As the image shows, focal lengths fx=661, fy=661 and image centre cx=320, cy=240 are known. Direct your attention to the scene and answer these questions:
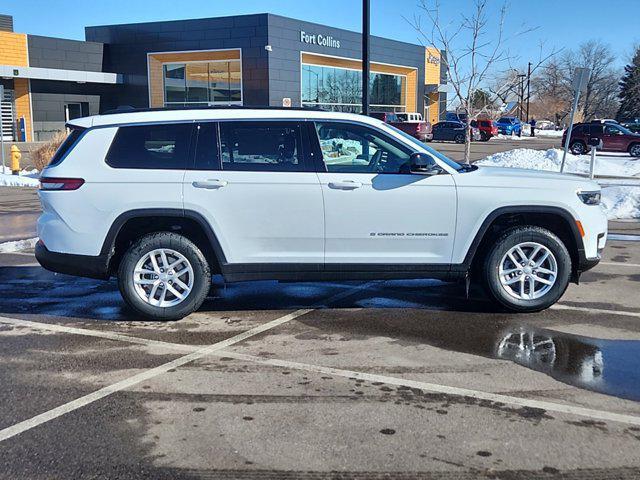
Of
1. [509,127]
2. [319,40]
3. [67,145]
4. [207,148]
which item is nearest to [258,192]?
[207,148]

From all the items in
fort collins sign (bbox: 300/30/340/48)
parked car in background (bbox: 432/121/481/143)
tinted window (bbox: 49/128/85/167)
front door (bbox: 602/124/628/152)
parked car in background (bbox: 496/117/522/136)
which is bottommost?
tinted window (bbox: 49/128/85/167)

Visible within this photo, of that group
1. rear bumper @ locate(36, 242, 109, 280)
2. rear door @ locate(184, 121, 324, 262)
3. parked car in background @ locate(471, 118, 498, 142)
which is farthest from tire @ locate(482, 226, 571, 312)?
parked car in background @ locate(471, 118, 498, 142)

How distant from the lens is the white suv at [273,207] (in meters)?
6.06

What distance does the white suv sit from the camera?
19.9ft

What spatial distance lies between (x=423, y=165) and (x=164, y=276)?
262cm

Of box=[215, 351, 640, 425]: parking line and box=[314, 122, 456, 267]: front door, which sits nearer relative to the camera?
box=[215, 351, 640, 425]: parking line

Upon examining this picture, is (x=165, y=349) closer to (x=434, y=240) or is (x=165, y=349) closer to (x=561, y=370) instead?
(x=434, y=240)

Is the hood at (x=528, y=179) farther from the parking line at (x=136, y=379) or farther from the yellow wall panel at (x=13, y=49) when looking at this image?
the yellow wall panel at (x=13, y=49)

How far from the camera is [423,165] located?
600 centimetres

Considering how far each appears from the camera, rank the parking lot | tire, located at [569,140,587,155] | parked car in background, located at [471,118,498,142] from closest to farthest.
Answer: the parking lot → tire, located at [569,140,587,155] → parked car in background, located at [471,118,498,142]

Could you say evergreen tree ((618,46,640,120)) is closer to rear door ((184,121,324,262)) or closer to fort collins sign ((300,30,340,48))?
fort collins sign ((300,30,340,48))

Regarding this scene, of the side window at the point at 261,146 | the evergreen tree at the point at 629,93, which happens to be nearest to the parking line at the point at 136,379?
the side window at the point at 261,146

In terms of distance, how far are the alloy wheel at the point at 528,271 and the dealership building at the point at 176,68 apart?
109 feet

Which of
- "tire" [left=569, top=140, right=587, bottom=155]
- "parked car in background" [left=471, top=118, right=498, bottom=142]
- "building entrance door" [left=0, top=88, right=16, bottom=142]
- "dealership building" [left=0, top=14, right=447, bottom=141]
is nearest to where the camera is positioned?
"tire" [left=569, top=140, right=587, bottom=155]
